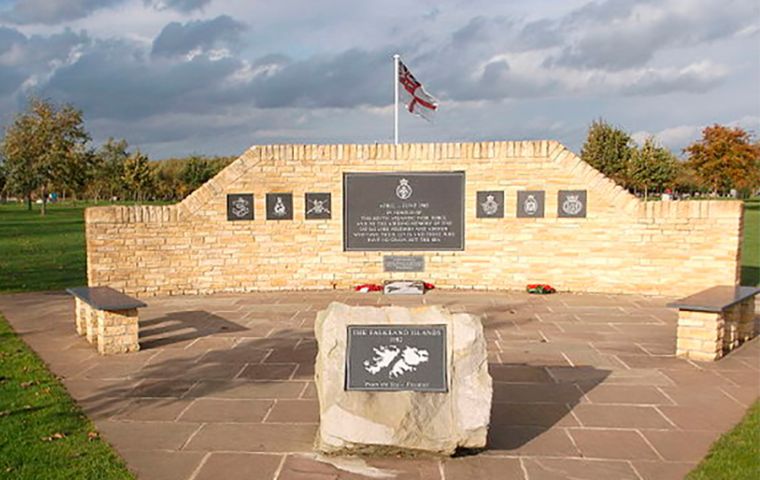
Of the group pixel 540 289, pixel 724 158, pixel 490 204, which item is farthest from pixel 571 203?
pixel 724 158

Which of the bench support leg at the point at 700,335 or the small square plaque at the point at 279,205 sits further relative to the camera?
the small square plaque at the point at 279,205

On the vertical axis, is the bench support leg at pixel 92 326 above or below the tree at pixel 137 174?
below

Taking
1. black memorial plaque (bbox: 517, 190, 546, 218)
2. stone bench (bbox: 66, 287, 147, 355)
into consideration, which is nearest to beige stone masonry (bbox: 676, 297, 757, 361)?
black memorial plaque (bbox: 517, 190, 546, 218)

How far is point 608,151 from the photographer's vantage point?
40375 millimetres

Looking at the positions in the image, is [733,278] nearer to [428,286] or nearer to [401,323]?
[428,286]

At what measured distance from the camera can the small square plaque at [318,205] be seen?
1235 centimetres

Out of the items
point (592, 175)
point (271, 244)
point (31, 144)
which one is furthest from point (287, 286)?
point (31, 144)

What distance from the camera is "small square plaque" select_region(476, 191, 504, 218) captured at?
12141 mm

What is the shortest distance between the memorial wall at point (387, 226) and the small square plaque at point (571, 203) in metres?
0.02

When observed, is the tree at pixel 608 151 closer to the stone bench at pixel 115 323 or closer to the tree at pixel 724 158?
the tree at pixel 724 158

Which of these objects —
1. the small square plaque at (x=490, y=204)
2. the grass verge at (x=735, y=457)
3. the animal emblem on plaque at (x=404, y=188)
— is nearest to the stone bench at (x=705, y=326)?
the grass verge at (x=735, y=457)

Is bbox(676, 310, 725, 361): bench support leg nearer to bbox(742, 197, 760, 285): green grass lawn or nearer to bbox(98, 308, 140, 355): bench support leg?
bbox(98, 308, 140, 355): bench support leg

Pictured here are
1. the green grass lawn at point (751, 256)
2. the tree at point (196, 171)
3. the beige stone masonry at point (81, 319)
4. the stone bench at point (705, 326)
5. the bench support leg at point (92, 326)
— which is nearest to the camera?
the stone bench at point (705, 326)

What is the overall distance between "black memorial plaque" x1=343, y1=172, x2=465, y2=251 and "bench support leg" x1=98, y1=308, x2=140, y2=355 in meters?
5.31
